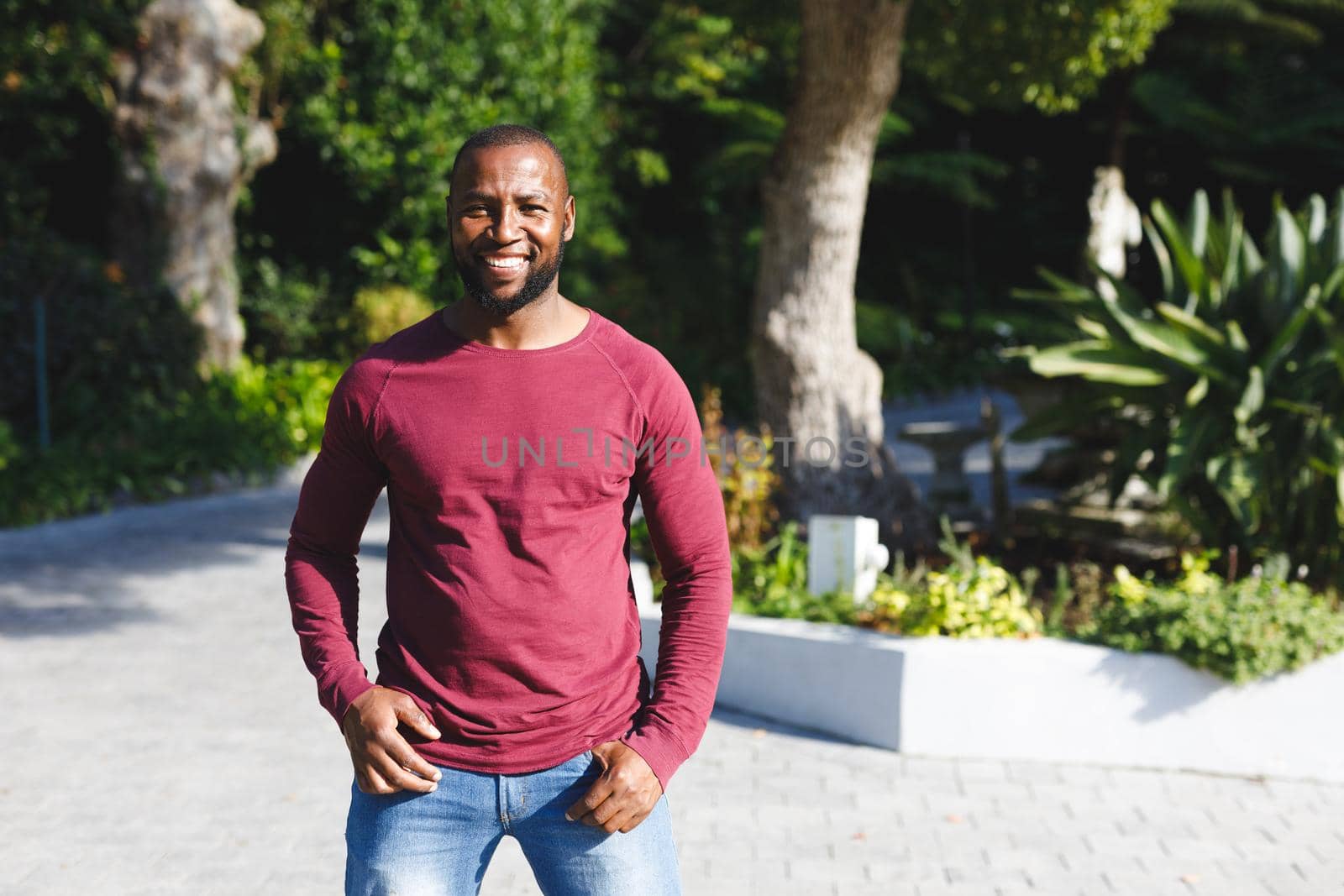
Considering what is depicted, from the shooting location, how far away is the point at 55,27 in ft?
41.9

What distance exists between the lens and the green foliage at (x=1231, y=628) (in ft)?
16.2

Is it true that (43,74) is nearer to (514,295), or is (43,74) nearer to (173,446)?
(173,446)

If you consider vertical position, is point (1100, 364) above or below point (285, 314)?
above

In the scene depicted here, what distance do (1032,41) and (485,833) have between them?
7862mm

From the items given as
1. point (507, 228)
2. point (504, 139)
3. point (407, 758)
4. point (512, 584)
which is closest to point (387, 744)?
point (407, 758)

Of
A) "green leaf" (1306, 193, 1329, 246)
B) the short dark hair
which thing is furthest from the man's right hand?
"green leaf" (1306, 193, 1329, 246)

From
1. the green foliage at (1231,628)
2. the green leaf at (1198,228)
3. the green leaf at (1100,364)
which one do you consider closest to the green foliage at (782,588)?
the green foliage at (1231,628)

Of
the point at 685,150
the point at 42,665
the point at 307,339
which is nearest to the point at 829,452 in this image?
the point at 42,665

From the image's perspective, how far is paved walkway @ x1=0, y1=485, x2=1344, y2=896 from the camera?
400 cm

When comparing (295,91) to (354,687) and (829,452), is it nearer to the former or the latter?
(829,452)

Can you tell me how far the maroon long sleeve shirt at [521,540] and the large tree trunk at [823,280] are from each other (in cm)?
565

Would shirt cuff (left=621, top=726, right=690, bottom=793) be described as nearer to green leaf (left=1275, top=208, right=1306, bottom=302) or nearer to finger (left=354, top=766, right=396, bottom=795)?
finger (left=354, top=766, right=396, bottom=795)

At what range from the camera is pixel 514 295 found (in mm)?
2016

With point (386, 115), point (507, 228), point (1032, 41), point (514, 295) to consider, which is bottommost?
point (514, 295)
